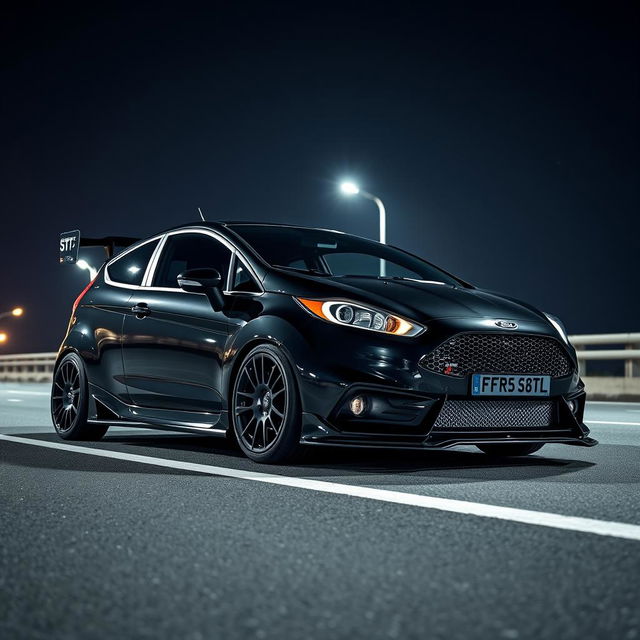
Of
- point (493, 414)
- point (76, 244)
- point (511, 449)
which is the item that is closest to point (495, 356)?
point (493, 414)

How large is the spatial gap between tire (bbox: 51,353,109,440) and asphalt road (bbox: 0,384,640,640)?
1720mm

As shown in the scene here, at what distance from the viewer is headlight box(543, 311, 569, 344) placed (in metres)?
6.71

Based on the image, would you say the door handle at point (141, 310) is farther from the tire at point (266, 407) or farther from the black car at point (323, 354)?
the tire at point (266, 407)

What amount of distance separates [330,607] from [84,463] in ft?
13.1

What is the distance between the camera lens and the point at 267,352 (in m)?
6.47

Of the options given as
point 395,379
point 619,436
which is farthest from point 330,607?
point 619,436

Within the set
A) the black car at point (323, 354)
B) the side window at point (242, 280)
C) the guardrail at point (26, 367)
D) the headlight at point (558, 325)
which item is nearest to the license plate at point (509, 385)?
the black car at point (323, 354)

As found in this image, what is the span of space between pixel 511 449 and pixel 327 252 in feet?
6.44

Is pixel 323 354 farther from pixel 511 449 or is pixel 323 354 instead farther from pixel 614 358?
pixel 614 358

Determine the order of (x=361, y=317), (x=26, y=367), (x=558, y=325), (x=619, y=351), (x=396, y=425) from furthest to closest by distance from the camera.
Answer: (x=26, y=367) → (x=619, y=351) → (x=558, y=325) → (x=361, y=317) → (x=396, y=425)

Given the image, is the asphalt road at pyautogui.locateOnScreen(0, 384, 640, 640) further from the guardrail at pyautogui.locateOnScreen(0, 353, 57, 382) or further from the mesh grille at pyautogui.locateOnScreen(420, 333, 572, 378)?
the guardrail at pyautogui.locateOnScreen(0, 353, 57, 382)

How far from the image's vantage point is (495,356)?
6.25m

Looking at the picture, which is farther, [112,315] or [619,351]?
[619,351]

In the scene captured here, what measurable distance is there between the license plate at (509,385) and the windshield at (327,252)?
1.41 meters
